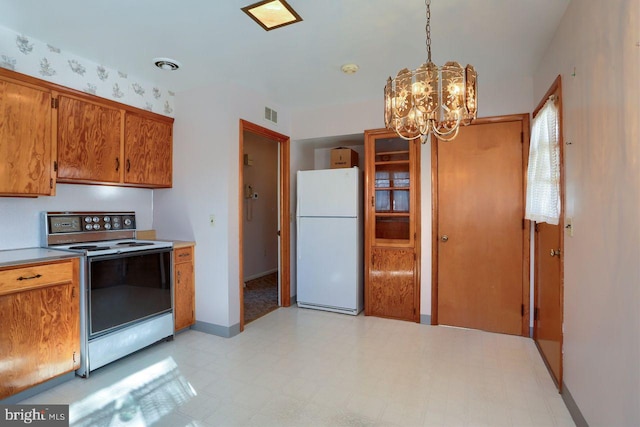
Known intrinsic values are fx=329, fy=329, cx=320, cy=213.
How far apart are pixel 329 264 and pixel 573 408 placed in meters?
2.44

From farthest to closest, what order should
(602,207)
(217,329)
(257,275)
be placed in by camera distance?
(257,275) → (217,329) → (602,207)

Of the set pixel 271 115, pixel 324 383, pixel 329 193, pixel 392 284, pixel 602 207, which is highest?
pixel 271 115

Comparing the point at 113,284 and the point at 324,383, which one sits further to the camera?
the point at 113,284

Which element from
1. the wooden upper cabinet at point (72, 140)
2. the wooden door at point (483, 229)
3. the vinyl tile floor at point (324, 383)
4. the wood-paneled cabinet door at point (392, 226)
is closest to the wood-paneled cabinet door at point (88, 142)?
the wooden upper cabinet at point (72, 140)

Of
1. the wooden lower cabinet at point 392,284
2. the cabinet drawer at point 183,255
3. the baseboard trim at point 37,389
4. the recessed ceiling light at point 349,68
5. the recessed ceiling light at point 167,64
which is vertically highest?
the recessed ceiling light at point 167,64

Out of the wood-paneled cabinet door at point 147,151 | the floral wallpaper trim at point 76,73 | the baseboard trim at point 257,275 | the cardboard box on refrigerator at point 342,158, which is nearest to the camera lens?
the floral wallpaper trim at point 76,73

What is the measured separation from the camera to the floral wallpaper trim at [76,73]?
231 cm

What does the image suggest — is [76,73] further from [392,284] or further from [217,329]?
[392,284]

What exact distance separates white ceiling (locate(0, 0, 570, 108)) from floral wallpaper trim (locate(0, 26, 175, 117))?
8 centimetres

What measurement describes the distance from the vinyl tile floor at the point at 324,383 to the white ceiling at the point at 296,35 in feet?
7.90

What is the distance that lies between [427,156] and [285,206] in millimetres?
1750

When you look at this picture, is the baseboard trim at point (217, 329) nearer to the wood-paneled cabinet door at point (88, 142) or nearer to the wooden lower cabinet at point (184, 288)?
the wooden lower cabinet at point (184, 288)

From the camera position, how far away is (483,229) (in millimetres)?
3209

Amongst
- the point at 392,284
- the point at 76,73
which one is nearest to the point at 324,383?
the point at 392,284
